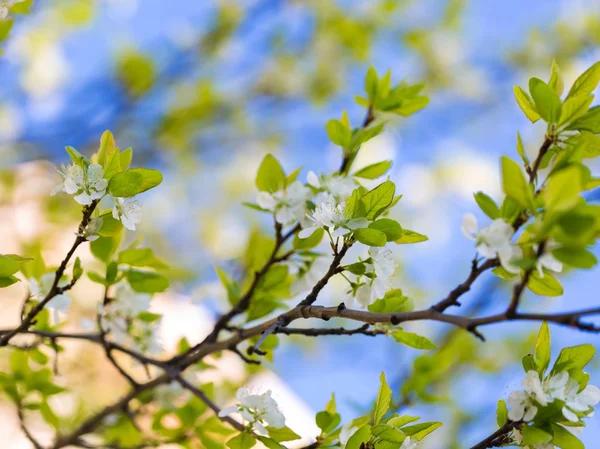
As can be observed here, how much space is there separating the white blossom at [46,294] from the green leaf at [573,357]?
1.93 ft

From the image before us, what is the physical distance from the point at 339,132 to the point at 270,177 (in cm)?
11

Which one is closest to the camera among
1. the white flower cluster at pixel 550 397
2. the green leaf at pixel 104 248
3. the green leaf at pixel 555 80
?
the white flower cluster at pixel 550 397

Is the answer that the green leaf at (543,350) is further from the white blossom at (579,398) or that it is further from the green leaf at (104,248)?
the green leaf at (104,248)

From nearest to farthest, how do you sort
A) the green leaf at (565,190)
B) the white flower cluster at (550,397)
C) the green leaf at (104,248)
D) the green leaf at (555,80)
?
the green leaf at (565,190) < the white flower cluster at (550,397) < the green leaf at (555,80) < the green leaf at (104,248)

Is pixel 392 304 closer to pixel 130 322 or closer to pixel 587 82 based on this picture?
pixel 587 82

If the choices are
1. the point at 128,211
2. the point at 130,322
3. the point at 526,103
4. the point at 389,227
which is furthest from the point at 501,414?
the point at 130,322

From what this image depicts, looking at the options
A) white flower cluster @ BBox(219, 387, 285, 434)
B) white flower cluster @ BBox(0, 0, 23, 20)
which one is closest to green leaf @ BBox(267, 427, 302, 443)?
white flower cluster @ BBox(219, 387, 285, 434)

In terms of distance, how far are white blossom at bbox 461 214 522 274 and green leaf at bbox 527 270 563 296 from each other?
0.05 meters

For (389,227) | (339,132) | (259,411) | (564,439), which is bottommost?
(564,439)

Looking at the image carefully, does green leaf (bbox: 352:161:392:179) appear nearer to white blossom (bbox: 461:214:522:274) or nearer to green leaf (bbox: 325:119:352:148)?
green leaf (bbox: 325:119:352:148)

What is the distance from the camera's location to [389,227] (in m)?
0.57

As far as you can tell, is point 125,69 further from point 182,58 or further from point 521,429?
point 521,429

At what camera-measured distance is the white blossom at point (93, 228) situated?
62cm

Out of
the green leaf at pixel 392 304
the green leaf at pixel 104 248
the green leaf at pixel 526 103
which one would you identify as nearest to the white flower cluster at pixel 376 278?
the green leaf at pixel 392 304
